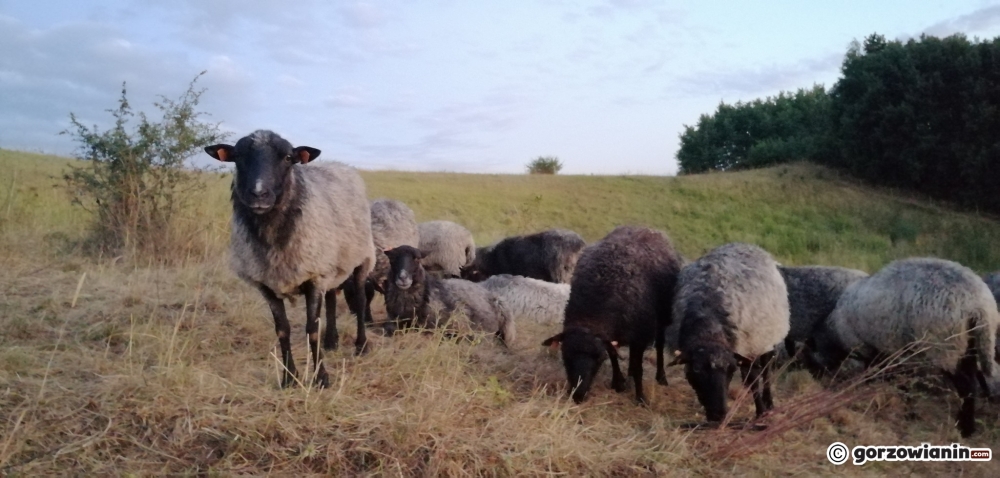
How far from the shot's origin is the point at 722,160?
6009 centimetres

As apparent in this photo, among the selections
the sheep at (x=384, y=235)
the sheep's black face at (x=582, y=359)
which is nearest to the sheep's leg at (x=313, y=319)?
the sheep's black face at (x=582, y=359)

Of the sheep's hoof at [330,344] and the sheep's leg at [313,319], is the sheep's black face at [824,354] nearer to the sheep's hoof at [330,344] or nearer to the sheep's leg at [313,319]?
the sheep's hoof at [330,344]

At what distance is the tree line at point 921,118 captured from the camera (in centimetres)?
3184

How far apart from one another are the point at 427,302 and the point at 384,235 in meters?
1.72

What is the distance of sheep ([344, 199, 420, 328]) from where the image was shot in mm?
9297

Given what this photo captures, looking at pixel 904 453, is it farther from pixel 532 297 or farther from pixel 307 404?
pixel 532 297

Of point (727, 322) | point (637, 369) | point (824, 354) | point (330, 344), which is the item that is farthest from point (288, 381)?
point (824, 354)

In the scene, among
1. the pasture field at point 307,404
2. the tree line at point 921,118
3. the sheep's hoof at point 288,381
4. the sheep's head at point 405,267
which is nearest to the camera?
the pasture field at point 307,404

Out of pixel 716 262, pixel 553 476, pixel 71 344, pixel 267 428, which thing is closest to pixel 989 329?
pixel 716 262

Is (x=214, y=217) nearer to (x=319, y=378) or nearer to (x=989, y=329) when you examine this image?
(x=319, y=378)

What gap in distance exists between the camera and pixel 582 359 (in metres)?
6.27

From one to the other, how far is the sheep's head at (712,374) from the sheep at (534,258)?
26.5 feet

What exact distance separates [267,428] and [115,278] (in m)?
5.73

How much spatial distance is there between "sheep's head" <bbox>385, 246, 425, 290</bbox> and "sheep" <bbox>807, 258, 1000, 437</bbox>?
5.14m
